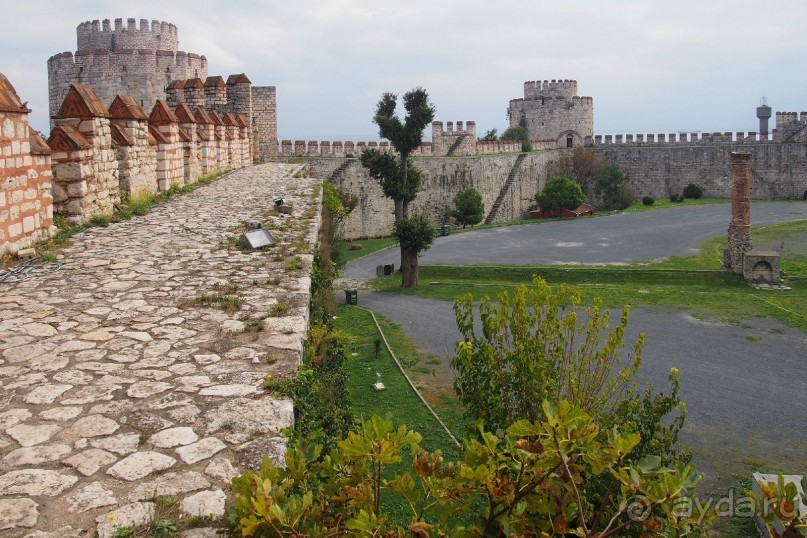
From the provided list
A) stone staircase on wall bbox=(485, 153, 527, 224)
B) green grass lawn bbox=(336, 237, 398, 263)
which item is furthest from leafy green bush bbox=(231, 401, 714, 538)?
stone staircase on wall bbox=(485, 153, 527, 224)

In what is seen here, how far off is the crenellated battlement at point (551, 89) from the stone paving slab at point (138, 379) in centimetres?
4155

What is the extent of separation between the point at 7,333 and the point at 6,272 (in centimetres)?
191

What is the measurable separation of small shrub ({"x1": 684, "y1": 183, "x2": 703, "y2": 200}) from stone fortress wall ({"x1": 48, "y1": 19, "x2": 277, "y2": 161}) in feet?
82.4

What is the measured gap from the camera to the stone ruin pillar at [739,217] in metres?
20.2

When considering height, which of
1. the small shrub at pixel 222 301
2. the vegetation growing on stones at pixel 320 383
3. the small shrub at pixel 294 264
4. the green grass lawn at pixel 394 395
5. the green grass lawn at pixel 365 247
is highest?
the small shrub at pixel 294 264

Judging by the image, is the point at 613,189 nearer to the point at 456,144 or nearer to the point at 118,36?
the point at 456,144

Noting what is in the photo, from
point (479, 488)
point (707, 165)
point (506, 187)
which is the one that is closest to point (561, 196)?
point (506, 187)

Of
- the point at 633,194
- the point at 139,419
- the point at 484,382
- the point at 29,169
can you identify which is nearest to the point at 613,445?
the point at 139,419

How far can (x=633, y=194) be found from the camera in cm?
4109

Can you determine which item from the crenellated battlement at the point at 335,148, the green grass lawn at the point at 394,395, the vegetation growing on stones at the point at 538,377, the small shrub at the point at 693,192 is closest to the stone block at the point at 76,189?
the green grass lawn at the point at 394,395

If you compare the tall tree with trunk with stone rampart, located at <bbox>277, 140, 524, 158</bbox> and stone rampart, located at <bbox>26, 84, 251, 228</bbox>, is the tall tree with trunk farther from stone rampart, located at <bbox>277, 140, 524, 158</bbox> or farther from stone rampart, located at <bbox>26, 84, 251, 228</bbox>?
stone rampart, located at <bbox>26, 84, 251, 228</bbox>

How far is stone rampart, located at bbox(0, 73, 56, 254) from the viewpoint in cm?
676

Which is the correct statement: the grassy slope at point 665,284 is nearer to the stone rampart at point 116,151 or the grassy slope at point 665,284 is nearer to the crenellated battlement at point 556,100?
the stone rampart at point 116,151

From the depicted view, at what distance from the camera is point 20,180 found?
7.10m
